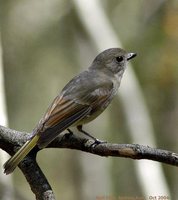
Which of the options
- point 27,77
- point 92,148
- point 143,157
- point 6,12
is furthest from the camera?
point 27,77

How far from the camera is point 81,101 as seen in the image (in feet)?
16.3

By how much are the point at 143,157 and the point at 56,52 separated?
7684mm

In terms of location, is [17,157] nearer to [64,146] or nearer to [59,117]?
[64,146]

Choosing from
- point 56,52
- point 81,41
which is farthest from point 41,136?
point 56,52

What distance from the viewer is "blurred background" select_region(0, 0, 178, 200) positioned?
8062mm

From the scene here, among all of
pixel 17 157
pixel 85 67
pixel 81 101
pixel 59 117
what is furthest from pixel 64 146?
pixel 85 67

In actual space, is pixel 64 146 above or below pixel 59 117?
below

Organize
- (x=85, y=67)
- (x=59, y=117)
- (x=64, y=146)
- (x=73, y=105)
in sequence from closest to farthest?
(x=64, y=146), (x=59, y=117), (x=73, y=105), (x=85, y=67)

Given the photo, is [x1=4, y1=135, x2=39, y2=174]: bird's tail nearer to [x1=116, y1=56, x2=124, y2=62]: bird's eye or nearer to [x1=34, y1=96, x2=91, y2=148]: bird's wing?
[x1=34, y1=96, x2=91, y2=148]: bird's wing

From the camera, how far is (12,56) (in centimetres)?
1013

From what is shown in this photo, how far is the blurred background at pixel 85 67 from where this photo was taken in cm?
806

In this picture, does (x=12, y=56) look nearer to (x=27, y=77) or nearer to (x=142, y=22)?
(x=27, y=77)

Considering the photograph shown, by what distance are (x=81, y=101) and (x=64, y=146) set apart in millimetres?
1203

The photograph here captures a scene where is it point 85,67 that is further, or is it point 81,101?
point 85,67
